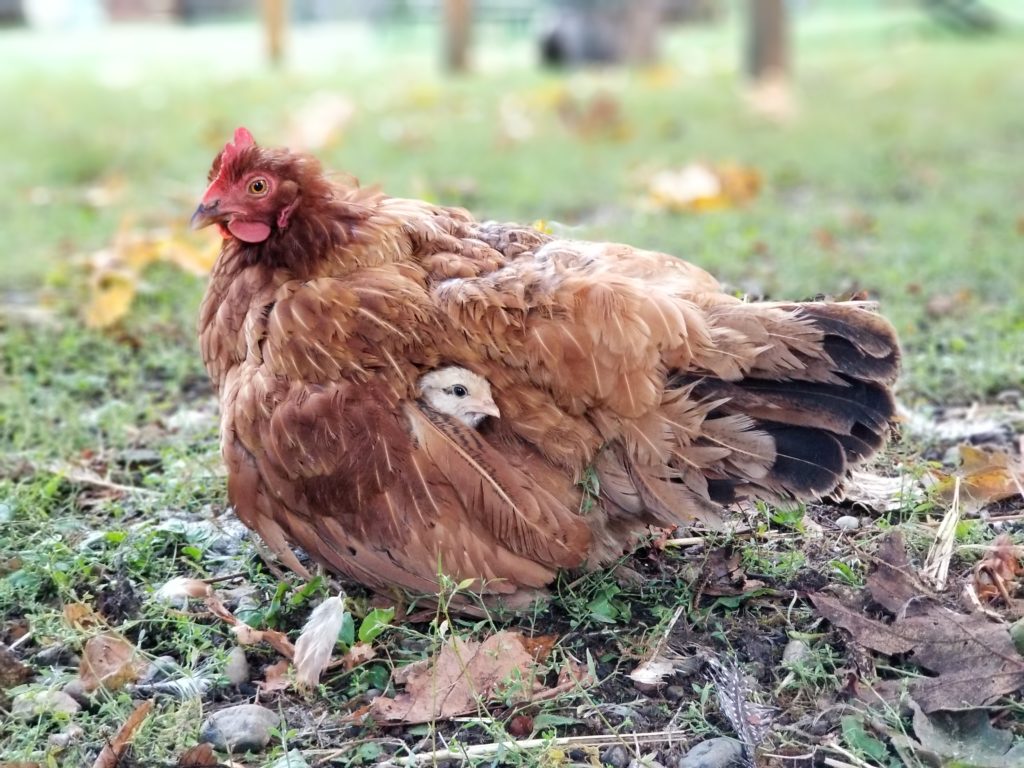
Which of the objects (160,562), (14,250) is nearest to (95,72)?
(14,250)

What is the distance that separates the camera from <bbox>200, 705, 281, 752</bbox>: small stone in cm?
213

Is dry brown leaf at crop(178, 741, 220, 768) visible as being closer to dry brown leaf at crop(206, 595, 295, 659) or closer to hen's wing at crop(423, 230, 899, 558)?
dry brown leaf at crop(206, 595, 295, 659)

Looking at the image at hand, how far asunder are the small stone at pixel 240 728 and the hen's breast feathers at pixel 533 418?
0.40 metres

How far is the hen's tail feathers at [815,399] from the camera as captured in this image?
2377 mm

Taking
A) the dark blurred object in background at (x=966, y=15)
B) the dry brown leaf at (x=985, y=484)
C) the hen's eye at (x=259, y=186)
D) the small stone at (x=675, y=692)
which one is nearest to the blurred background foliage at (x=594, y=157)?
the dark blurred object in background at (x=966, y=15)

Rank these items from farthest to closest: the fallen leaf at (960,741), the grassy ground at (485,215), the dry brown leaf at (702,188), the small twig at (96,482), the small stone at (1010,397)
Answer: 1. the dry brown leaf at (702,188)
2. the small stone at (1010,397)
3. the small twig at (96,482)
4. the grassy ground at (485,215)
5. the fallen leaf at (960,741)

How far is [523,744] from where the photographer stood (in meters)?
2.10

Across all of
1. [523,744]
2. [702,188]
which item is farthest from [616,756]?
[702,188]

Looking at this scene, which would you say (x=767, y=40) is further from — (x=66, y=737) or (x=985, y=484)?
(x=66, y=737)

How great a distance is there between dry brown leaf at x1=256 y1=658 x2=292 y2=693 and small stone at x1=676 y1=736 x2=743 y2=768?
2.66 ft

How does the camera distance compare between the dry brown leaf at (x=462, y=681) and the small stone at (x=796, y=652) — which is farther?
the small stone at (x=796, y=652)

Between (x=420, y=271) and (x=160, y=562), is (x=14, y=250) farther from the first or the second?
(x=420, y=271)

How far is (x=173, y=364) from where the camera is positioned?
3908 millimetres

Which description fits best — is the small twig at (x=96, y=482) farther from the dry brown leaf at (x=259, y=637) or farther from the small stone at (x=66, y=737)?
the small stone at (x=66, y=737)
